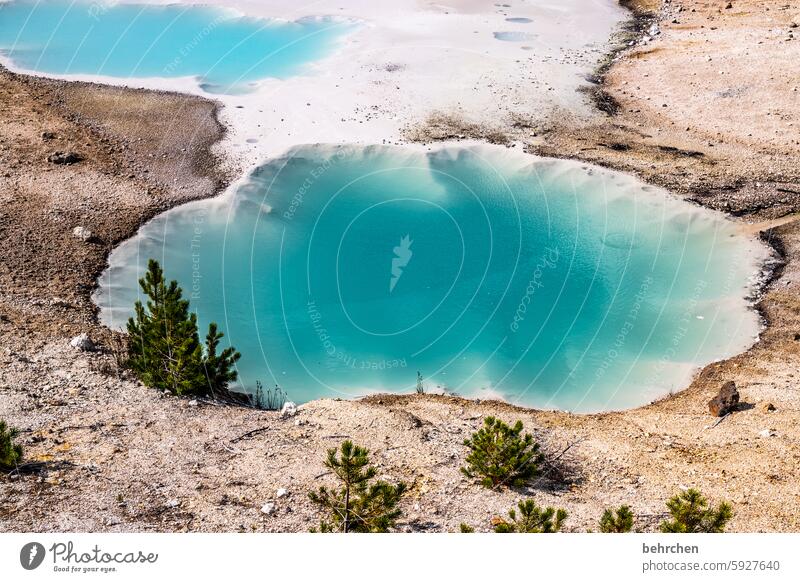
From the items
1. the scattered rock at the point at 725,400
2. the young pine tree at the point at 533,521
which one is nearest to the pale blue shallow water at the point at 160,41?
the scattered rock at the point at 725,400

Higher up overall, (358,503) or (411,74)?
(411,74)

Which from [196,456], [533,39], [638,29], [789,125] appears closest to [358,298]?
[196,456]

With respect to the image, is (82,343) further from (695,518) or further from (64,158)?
(695,518)

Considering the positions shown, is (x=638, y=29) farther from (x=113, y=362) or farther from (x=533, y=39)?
(x=113, y=362)

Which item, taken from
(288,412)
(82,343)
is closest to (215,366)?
(288,412)

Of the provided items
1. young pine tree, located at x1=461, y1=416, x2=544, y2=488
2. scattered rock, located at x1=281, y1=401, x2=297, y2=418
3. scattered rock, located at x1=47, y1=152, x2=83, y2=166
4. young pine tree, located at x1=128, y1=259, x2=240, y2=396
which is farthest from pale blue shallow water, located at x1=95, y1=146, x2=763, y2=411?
young pine tree, located at x1=461, y1=416, x2=544, y2=488

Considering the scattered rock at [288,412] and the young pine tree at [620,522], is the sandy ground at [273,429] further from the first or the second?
the young pine tree at [620,522]
